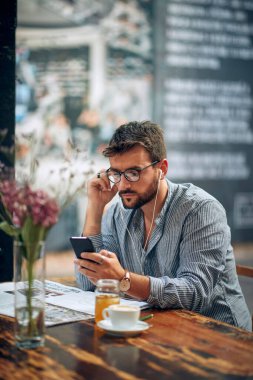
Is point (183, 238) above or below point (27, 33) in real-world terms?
below

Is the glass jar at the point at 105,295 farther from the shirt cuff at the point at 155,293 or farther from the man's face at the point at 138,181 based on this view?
the man's face at the point at 138,181

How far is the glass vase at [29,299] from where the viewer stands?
1.40 m

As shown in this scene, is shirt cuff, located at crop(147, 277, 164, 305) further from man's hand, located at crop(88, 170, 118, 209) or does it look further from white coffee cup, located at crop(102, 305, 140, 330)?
man's hand, located at crop(88, 170, 118, 209)

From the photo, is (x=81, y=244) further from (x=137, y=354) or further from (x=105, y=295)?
(x=137, y=354)

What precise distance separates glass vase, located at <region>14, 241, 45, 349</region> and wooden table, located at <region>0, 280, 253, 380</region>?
32 millimetres

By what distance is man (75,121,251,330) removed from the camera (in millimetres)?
1802

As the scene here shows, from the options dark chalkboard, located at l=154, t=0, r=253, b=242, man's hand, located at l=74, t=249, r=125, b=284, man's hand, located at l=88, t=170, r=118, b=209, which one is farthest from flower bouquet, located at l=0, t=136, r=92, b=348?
dark chalkboard, located at l=154, t=0, r=253, b=242

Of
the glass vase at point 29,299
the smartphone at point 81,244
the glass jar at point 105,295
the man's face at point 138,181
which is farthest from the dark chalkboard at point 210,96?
the glass vase at point 29,299

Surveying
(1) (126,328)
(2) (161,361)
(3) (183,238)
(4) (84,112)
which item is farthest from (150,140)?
(4) (84,112)

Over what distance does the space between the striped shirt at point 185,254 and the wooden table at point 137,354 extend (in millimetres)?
208

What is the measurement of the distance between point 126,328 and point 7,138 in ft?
3.68

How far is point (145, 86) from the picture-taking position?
13.6ft

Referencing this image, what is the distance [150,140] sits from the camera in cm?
212

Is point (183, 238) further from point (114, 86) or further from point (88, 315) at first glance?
point (114, 86)
